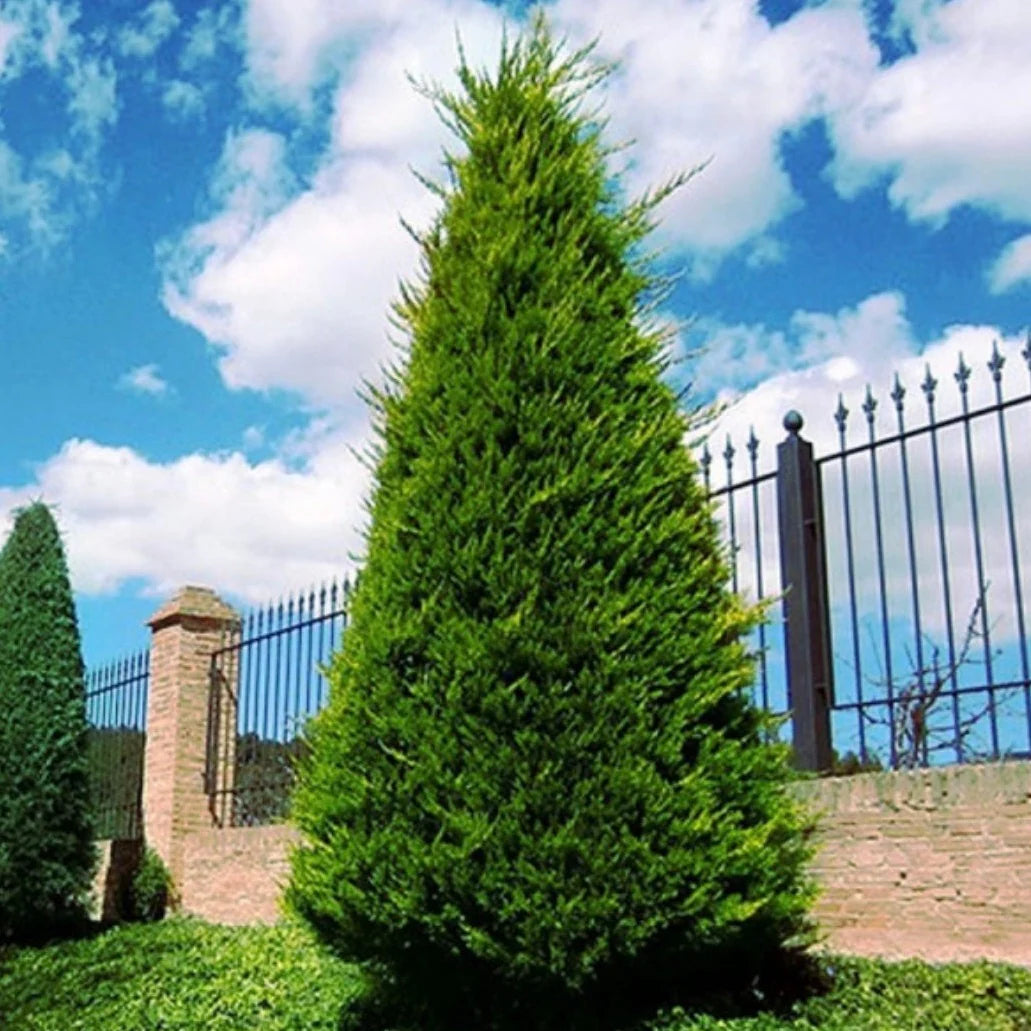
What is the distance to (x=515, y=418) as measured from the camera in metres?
6.80

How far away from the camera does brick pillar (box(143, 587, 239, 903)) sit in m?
13.8

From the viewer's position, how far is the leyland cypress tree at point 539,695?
20.3ft

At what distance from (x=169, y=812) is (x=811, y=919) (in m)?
7.83

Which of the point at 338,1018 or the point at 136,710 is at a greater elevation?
the point at 136,710

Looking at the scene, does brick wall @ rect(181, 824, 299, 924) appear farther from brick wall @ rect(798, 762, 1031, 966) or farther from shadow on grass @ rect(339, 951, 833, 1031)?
brick wall @ rect(798, 762, 1031, 966)

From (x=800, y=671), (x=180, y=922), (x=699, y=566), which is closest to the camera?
(x=699, y=566)

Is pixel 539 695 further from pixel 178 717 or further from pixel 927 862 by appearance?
pixel 178 717

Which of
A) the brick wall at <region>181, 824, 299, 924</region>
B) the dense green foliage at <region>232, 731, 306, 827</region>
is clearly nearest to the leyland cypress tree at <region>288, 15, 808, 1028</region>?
the brick wall at <region>181, 824, 299, 924</region>

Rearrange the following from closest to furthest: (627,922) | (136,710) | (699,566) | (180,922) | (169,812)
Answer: (627,922) < (699,566) < (180,922) < (169,812) < (136,710)

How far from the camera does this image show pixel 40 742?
1343cm

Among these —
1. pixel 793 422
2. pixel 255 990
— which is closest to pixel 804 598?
pixel 793 422

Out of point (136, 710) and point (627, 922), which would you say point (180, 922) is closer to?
point (136, 710)

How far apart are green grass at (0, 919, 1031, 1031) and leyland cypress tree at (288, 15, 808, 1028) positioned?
1.42 feet

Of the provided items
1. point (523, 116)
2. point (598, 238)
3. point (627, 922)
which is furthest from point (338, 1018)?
point (523, 116)
